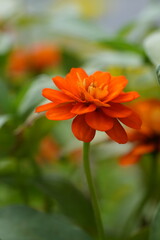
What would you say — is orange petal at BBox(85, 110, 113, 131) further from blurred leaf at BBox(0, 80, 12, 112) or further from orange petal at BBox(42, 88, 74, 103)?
blurred leaf at BBox(0, 80, 12, 112)

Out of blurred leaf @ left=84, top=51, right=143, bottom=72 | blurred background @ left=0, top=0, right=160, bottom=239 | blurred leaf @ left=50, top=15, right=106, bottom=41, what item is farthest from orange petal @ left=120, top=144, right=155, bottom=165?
blurred leaf @ left=50, top=15, right=106, bottom=41

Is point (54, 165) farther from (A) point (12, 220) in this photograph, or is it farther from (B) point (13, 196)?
(A) point (12, 220)

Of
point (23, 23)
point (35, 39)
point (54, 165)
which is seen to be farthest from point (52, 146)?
point (35, 39)

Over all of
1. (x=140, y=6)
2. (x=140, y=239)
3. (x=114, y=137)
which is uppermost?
(x=114, y=137)

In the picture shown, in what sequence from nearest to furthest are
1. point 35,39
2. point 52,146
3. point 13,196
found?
1. point 13,196
2. point 52,146
3. point 35,39

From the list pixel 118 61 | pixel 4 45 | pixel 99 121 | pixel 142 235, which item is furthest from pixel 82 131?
pixel 4 45

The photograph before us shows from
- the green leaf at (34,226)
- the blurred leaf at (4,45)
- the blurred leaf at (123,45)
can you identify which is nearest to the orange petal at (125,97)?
the green leaf at (34,226)
